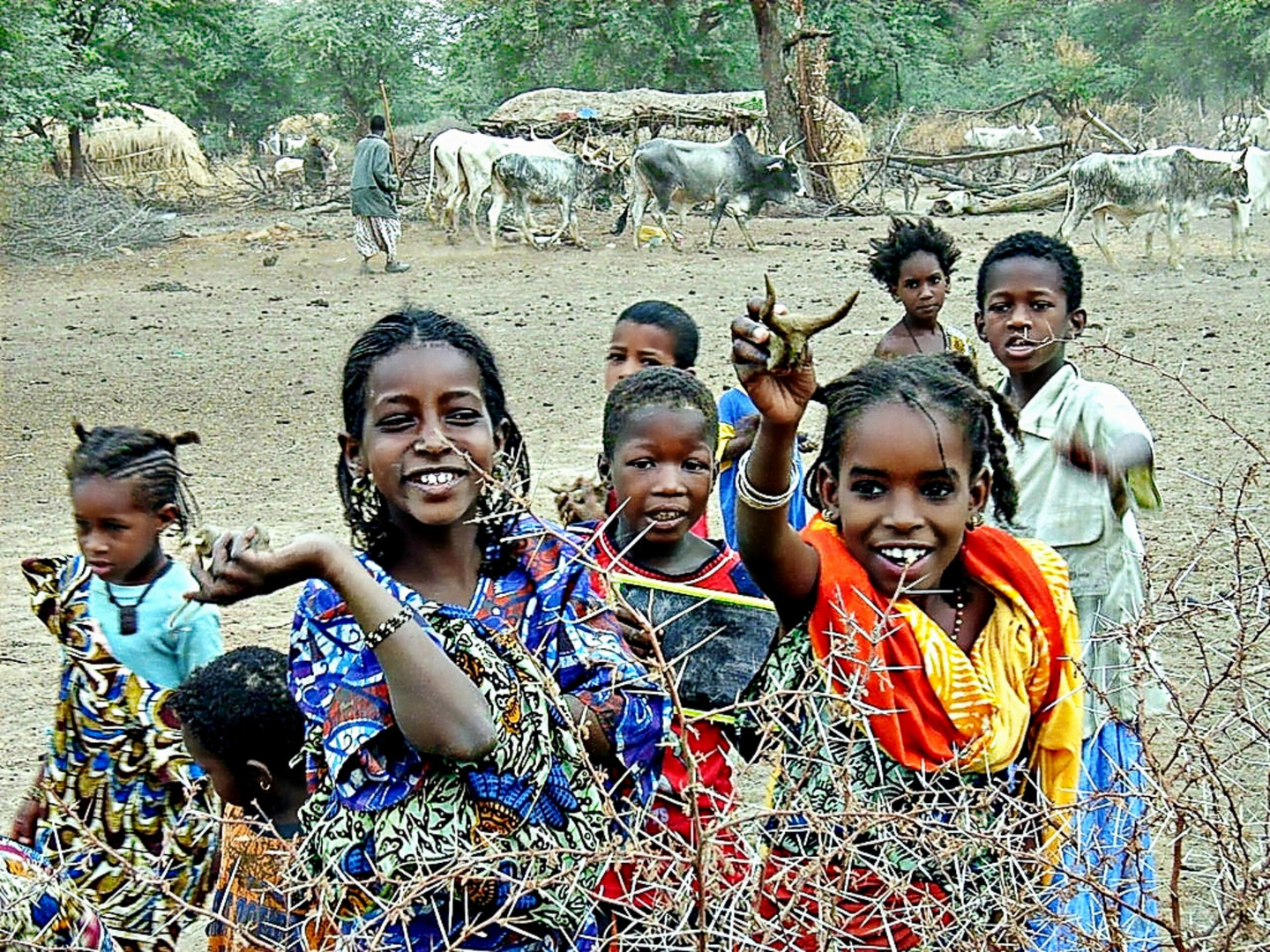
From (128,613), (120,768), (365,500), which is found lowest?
(120,768)

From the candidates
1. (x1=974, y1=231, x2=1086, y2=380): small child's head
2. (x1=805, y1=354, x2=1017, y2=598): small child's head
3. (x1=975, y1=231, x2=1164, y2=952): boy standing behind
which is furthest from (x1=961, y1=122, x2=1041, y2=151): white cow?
(x1=805, y1=354, x2=1017, y2=598): small child's head

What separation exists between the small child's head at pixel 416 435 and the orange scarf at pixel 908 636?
18.1 inches

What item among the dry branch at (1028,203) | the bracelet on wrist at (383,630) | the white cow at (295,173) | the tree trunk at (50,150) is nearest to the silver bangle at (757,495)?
the bracelet on wrist at (383,630)

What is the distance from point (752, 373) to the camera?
170cm

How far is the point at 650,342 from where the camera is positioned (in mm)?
3699

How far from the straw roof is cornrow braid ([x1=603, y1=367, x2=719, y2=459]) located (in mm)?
19786

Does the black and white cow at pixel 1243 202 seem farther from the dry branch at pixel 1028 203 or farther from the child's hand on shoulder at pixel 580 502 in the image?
the child's hand on shoulder at pixel 580 502

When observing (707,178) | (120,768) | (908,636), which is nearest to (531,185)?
(707,178)

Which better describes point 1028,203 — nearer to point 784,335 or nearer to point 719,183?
point 719,183

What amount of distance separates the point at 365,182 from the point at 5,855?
12705mm

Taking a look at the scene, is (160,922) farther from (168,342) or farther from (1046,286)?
(168,342)

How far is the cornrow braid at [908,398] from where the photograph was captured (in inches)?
82.4

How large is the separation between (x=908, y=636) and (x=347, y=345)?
9.36m

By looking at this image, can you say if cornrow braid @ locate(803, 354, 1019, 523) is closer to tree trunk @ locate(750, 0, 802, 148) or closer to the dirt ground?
the dirt ground
